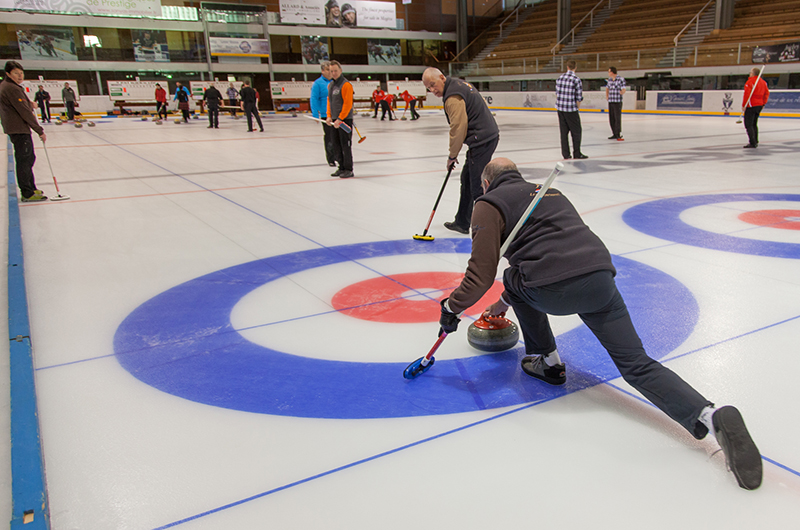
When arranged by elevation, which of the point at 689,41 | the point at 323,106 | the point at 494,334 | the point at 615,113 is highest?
the point at 689,41

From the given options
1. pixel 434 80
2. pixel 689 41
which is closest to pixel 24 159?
pixel 434 80

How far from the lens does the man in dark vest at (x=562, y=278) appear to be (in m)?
2.54

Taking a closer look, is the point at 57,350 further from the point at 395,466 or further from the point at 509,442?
the point at 509,442

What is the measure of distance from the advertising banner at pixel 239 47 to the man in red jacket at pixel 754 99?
1327 inches

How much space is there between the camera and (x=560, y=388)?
10.1ft

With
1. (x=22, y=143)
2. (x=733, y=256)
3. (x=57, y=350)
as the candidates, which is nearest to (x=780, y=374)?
(x=733, y=256)

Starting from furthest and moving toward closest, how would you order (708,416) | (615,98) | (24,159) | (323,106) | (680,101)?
(680,101) → (615,98) → (323,106) → (24,159) → (708,416)

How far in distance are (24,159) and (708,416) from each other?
9.20m

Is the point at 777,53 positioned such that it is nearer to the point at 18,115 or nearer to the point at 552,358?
the point at 18,115

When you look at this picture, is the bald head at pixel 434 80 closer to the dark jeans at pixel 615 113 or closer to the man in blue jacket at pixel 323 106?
the man in blue jacket at pixel 323 106

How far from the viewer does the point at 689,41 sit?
30516 millimetres

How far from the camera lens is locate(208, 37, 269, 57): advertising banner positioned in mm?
38750

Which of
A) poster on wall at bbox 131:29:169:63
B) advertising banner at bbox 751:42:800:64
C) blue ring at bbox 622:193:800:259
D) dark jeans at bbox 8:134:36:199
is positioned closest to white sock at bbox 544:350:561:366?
blue ring at bbox 622:193:800:259

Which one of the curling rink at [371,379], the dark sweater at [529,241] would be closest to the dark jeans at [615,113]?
the curling rink at [371,379]
